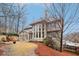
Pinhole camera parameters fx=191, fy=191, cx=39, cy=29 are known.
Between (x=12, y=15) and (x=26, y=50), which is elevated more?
(x=12, y=15)

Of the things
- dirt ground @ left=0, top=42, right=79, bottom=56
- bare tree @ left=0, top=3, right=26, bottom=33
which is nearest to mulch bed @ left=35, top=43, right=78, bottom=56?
dirt ground @ left=0, top=42, right=79, bottom=56

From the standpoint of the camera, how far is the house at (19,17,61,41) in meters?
1.96

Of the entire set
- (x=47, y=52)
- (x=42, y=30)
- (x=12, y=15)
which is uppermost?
(x=12, y=15)

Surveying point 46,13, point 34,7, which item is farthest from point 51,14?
point 34,7

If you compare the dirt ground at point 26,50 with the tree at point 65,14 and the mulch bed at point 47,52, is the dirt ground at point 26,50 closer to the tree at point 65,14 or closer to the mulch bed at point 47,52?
the mulch bed at point 47,52

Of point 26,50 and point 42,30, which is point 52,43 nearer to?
point 42,30

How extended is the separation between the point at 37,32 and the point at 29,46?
166 millimetres

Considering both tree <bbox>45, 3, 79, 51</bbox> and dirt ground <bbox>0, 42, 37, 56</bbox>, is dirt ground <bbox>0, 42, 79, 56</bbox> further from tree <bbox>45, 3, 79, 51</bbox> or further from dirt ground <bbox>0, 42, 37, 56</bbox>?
tree <bbox>45, 3, 79, 51</bbox>

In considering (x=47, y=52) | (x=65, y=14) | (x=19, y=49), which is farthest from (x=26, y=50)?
(x=65, y=14)

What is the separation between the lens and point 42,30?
1969 millimetres

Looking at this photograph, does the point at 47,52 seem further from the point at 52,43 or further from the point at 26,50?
the point at 26,50

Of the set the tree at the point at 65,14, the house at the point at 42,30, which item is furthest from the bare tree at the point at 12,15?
the tree at the point at 65,14

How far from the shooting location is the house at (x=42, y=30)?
6.41 ft

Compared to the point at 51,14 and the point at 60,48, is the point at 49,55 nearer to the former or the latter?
the point at 60,48
